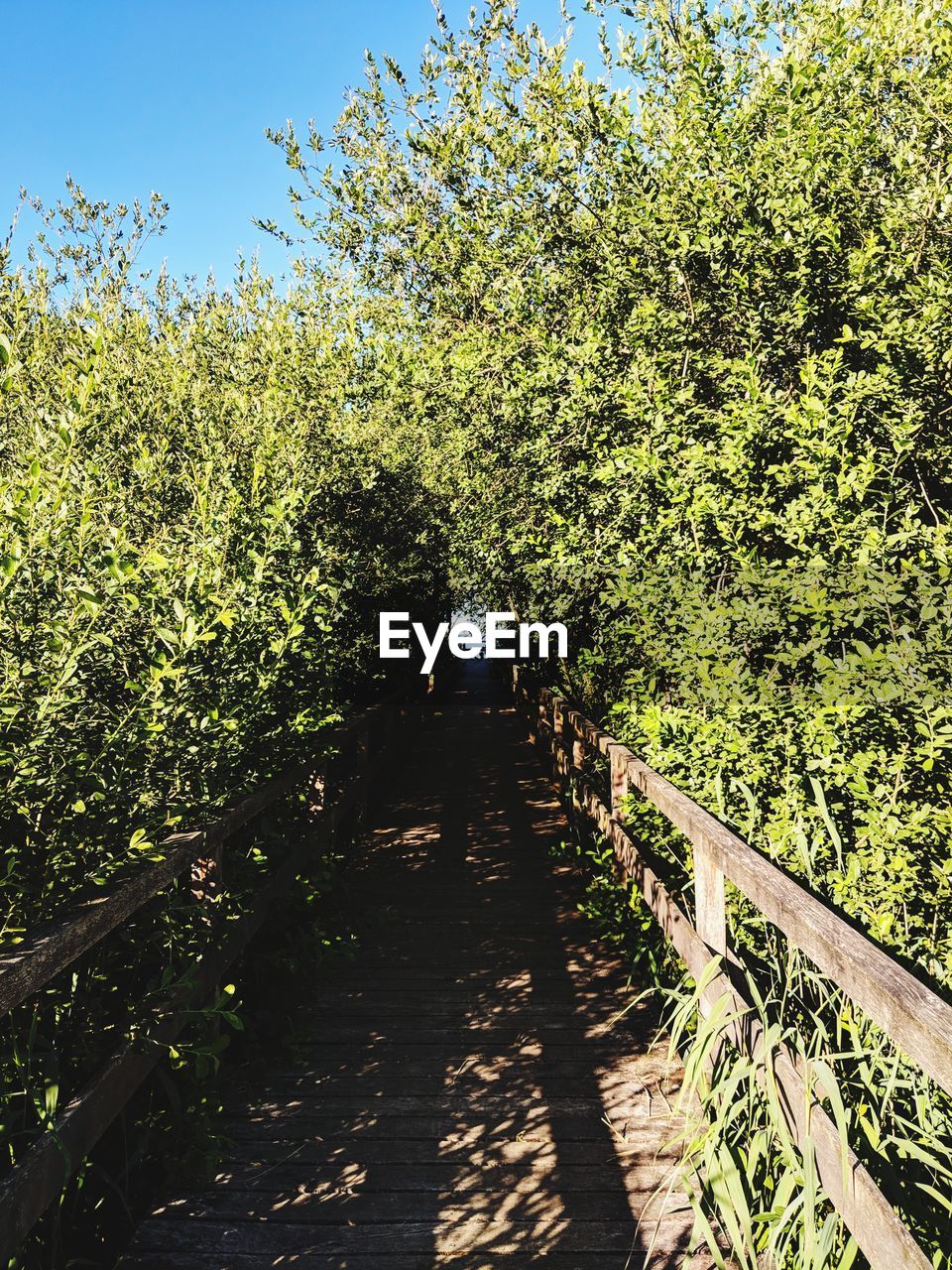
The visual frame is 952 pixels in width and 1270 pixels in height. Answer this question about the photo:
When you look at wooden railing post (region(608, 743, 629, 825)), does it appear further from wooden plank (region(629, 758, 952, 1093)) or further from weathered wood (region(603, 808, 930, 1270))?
wooden plank (region(629, 758, 952, 1093))

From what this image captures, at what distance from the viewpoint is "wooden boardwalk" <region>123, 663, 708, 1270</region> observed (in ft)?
9.59

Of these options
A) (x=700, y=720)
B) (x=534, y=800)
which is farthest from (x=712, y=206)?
(x=534, y=800)

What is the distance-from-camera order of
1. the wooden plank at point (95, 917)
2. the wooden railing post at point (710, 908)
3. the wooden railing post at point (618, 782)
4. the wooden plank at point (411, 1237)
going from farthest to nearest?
1. the wooden railing post at point (618, 782)
2. the wooden railing post at point (710, 908)
3. the wooden plank at point (411, 1237)
4. the wooden plank at point (95, 917)

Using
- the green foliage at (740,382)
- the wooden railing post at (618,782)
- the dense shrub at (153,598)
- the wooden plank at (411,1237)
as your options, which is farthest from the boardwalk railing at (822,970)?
the dense shrub at (153,598)

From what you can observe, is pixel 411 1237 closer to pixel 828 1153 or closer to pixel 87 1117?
pixel 87 1117

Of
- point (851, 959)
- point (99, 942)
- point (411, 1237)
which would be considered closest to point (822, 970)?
point (851, 959)

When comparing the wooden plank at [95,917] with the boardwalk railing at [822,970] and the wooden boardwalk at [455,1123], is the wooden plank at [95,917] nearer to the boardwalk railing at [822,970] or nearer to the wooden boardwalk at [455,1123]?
the wooden boardwalk at [455,1123]

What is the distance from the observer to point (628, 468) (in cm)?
518

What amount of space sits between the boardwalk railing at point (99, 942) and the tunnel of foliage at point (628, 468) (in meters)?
0.18

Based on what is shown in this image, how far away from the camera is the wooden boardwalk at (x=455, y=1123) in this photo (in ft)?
9.59

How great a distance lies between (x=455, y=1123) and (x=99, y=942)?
5.65 ft

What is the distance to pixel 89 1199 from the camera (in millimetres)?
2836

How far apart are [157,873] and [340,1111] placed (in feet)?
5.53

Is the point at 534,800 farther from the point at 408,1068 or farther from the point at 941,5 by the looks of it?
the point at 941,5
